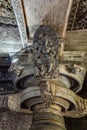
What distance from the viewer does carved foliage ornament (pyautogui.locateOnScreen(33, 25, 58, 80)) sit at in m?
1.29

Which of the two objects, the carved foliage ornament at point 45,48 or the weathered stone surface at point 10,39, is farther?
the weathered stone surface at point 10,39

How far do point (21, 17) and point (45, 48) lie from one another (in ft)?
0.65

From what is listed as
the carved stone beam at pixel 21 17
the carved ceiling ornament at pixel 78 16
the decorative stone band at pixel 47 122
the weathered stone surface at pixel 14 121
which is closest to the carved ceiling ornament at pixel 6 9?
the carved stone beam at pixel 21 17

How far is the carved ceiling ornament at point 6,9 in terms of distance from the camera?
1312 millimetres

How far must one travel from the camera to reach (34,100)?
153 cm

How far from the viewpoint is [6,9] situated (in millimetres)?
1354

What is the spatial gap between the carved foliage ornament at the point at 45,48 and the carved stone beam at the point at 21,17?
0.35 feet

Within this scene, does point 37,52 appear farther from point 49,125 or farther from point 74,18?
point 49,125

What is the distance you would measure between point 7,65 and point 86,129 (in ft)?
2.41

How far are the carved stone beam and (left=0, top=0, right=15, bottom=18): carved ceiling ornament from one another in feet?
0.23

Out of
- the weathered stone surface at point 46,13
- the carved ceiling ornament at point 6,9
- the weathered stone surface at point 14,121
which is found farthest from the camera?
the weathered stone surface at point 14,121

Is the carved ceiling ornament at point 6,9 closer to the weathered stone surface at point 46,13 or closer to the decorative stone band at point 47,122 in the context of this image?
the weathered stone surface at point 46,13

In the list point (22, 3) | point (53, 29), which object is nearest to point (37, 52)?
point (53, 29)

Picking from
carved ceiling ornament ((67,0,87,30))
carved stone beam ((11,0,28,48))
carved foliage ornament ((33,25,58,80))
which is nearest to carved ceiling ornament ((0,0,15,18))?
carved stone beam ((11,0,28,48))
